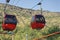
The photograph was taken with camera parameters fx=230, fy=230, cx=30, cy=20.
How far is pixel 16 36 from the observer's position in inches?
1839

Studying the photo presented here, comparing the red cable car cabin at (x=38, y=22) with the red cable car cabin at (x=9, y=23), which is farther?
the red cable car cabin at (x=9, y=23)

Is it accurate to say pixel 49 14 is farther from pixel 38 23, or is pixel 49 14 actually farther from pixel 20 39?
pixel 38 23

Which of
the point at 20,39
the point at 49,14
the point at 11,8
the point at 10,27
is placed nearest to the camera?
the point at 10,27

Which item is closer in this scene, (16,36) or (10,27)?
(10,27)

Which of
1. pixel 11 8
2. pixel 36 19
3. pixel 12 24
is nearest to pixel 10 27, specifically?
pixel 12 24

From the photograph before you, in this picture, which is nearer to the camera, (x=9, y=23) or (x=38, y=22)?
(x=38, y=22)

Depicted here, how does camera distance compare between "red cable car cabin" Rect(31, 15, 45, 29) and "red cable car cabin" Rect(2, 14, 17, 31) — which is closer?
"red cable car cabin" Rect(31, 15, 45, 29)

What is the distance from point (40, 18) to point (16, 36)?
29362 millimetres

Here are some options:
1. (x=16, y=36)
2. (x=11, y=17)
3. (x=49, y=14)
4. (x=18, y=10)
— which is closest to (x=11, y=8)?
(x=18, y=10)

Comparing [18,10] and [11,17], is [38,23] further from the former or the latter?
[18,10]

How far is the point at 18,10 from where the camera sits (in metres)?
130

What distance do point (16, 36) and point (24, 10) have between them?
82.0 meters

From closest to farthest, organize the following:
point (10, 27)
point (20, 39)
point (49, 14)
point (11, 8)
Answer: point (10, 27), point (20, 39), point (11, 8), point (49, 14)

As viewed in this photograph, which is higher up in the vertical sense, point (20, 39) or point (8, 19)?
point (8, 19)
